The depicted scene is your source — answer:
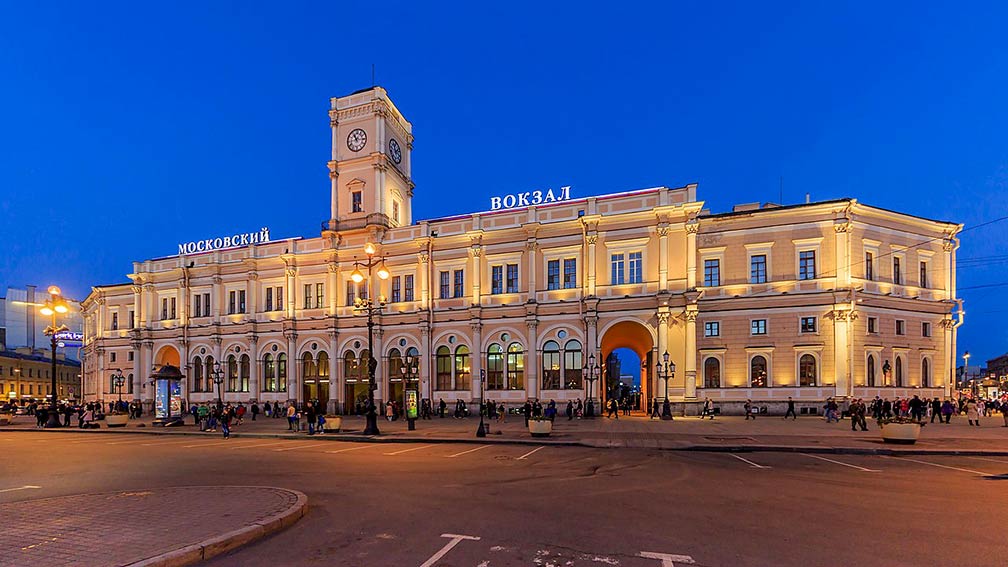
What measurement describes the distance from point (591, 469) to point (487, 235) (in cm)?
2996

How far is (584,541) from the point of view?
25.2 feet

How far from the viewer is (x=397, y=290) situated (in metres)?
46.0

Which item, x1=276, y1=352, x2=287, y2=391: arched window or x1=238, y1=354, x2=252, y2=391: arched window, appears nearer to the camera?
x1=276, y1=352, x2=287, y2=391: arched window

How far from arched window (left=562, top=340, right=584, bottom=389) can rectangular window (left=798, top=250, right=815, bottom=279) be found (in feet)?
54.4

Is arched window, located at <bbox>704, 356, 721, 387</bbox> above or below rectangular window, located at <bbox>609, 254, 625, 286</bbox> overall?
below

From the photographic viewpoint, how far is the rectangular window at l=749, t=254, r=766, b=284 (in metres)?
39.3

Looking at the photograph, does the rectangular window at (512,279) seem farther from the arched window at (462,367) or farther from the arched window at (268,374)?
the arched window at (268,374)

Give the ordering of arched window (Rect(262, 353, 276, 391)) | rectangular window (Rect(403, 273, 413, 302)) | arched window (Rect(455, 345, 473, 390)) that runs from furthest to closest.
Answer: arched window (Rect(262, 353, 276, 391)) → rectangular window (Rect(403, 273, 413, 302)) → arched window (Rect(455, 345, 473, 390))

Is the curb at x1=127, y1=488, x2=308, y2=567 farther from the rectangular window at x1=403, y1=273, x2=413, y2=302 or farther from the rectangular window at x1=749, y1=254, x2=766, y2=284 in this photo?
the rectangular window at x1=749, y1=254, x2=766, y2=284

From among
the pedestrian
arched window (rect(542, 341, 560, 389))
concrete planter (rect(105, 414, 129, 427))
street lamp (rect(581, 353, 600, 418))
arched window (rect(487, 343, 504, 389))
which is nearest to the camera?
concrete planter (rect(105, 414, 129, 427))

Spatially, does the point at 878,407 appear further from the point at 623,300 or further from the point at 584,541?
the point at 584,541

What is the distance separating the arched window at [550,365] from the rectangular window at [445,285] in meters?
9.22

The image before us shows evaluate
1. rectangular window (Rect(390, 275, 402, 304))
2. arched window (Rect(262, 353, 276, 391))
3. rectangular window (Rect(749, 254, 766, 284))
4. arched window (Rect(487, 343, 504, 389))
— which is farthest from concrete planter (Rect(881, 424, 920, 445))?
arched window (Rect(262, 353, 276, 391))

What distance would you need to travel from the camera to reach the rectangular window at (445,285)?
44531mm
